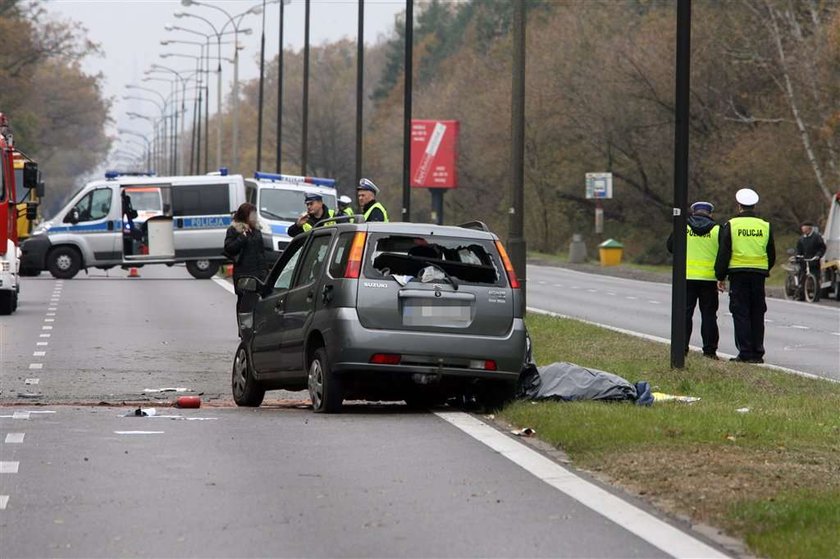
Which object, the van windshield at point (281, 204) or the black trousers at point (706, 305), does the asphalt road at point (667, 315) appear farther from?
the van windshield at point (281, 204)

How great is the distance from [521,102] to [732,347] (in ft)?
16.3

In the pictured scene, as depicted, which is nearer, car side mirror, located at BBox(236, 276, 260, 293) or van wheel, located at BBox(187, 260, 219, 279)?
car side mirror, located at BBox(236, 276, 260, 293)

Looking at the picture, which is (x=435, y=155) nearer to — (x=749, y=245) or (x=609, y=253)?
(x=609, y=253)

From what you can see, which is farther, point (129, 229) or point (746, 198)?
point (129, 229)

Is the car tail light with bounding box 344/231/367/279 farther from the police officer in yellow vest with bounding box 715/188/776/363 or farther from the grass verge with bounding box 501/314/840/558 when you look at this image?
the police officer in yellow vest with bounding box 715/188/776/363

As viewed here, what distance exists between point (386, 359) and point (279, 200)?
105 feet

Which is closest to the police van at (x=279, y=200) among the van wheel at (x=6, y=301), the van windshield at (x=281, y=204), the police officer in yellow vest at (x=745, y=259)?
the van windshield at (x=281, y=204)

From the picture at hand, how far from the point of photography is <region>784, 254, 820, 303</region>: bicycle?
37.2 m

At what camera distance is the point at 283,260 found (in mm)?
15305

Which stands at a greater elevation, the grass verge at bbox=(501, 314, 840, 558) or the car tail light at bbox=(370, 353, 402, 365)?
the car tail light at bbox=(370, 353, 402, 365)

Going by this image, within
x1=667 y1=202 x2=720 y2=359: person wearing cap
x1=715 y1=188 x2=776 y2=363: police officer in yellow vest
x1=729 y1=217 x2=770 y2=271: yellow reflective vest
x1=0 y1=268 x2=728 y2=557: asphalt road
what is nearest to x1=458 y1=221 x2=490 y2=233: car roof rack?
x1=0 y1=268 x2=728 y2=557: asphalt road

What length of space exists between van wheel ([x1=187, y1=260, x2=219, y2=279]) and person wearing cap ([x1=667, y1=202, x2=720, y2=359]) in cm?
2769

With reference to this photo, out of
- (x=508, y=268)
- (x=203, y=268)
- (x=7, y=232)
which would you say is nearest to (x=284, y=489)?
(x=508, y=268)

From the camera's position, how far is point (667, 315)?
1200 inches
